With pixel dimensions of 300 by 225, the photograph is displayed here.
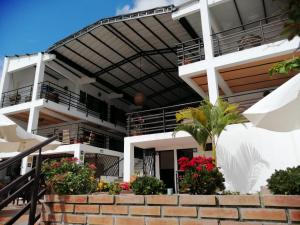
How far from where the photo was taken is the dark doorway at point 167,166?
511 inches

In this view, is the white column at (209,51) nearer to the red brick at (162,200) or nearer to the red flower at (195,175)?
the red flower at (195,175)

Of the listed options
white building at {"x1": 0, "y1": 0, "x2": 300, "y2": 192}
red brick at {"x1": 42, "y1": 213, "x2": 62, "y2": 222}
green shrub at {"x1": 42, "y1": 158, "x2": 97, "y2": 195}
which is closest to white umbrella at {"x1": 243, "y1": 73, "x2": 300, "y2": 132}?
green shrub at {"x1": 42, "y1": 158, "x2": 97, "y2": 195}

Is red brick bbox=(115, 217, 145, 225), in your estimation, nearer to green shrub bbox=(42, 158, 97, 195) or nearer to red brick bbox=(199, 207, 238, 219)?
red brick bbox=(199, 207, 238, 219)

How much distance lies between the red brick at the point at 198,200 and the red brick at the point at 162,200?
0.19 feet

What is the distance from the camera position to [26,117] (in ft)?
56.0

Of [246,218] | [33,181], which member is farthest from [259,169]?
→ [33,181]

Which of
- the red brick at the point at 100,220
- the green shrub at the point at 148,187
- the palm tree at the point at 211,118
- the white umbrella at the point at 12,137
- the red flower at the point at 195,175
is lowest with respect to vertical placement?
the red brick at the point at 100,220

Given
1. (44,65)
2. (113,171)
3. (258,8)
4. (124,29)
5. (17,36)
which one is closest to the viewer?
(17,36)

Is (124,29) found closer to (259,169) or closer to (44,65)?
(44,65)

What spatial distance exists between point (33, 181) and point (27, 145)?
5494 mm

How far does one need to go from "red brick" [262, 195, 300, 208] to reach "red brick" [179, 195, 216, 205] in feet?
1.35

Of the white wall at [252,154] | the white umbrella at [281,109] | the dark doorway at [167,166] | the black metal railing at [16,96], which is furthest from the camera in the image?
the black metal railing at [16,96]

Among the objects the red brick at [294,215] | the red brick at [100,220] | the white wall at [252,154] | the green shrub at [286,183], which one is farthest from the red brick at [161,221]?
the white wall at [252,154]

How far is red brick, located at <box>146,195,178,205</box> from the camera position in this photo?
2.30 metres
